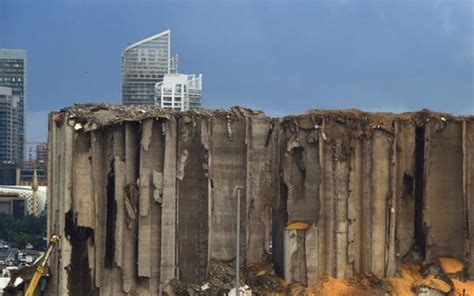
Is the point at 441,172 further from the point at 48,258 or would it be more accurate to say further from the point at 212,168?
the point at 48,258

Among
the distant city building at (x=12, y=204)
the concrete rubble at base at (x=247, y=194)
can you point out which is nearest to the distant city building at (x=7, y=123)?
the distant city building at (x=12, y=204)

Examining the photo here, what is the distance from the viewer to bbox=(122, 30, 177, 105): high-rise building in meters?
142

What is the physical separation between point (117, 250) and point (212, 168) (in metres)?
4.79

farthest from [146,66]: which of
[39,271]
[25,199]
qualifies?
[39,271]

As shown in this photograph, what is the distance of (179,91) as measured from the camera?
111625 mm

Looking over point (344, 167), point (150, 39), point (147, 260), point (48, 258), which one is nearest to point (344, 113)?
point (344, 167)

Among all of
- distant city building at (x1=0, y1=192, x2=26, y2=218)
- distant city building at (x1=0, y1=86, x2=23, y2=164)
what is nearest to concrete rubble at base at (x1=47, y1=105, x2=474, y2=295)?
distant city building at (x1=0, y1=192, x2=26, y2=218)

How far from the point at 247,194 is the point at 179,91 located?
75.5 m

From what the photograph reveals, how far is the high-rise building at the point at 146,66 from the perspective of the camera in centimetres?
14191

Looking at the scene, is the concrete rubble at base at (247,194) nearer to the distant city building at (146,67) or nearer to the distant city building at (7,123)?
the distant city building at (146,67)

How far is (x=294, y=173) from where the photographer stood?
36.6 metres

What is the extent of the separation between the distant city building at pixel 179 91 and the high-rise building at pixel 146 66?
16.1 m

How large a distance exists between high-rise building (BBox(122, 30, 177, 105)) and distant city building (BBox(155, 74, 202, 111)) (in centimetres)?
1610

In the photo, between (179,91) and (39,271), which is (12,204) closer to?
(179,91)
